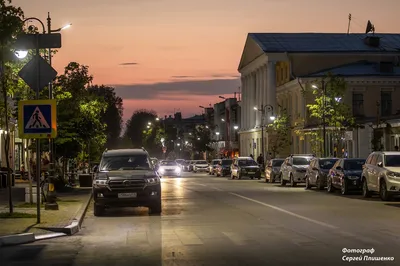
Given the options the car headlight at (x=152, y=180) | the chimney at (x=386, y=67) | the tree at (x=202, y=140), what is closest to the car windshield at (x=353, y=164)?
the car headlight at (x=152, y=180)

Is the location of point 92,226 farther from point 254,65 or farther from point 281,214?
point 254,65

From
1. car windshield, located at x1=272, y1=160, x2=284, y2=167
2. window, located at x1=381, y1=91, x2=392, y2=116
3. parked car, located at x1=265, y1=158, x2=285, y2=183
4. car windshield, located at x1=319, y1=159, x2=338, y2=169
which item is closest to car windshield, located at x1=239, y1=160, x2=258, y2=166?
parked car, located at x1=265, y1=158, x2=285, y2=183

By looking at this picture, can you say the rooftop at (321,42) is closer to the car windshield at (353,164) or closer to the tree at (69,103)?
the tree at (69,103)

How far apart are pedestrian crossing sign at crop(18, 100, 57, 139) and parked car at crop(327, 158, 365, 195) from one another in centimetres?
1856

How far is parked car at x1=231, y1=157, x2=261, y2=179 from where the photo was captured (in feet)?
211

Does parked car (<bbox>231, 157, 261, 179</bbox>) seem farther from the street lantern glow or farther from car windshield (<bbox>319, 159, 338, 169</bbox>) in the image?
the street lantern glow

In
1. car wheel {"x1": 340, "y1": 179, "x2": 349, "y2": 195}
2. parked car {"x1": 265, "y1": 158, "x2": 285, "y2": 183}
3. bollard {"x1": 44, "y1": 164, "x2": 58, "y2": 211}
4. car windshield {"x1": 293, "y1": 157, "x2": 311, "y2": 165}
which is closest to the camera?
bollard {"x1": 44, "y1": 164, "x2": 58, "y2": 211}

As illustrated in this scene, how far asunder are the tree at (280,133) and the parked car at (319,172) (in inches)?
1707

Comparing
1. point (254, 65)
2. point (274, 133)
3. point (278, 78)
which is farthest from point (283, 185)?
point (254, 65)

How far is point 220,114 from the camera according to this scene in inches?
6668

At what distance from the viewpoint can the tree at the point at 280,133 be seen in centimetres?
8706

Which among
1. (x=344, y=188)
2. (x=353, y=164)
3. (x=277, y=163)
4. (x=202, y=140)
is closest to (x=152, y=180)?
(x=344, y=188)

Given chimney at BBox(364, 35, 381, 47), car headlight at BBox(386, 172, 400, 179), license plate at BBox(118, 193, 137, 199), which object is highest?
chimney at BBox(364, 35, 381, 47)

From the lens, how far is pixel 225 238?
1714 cm
